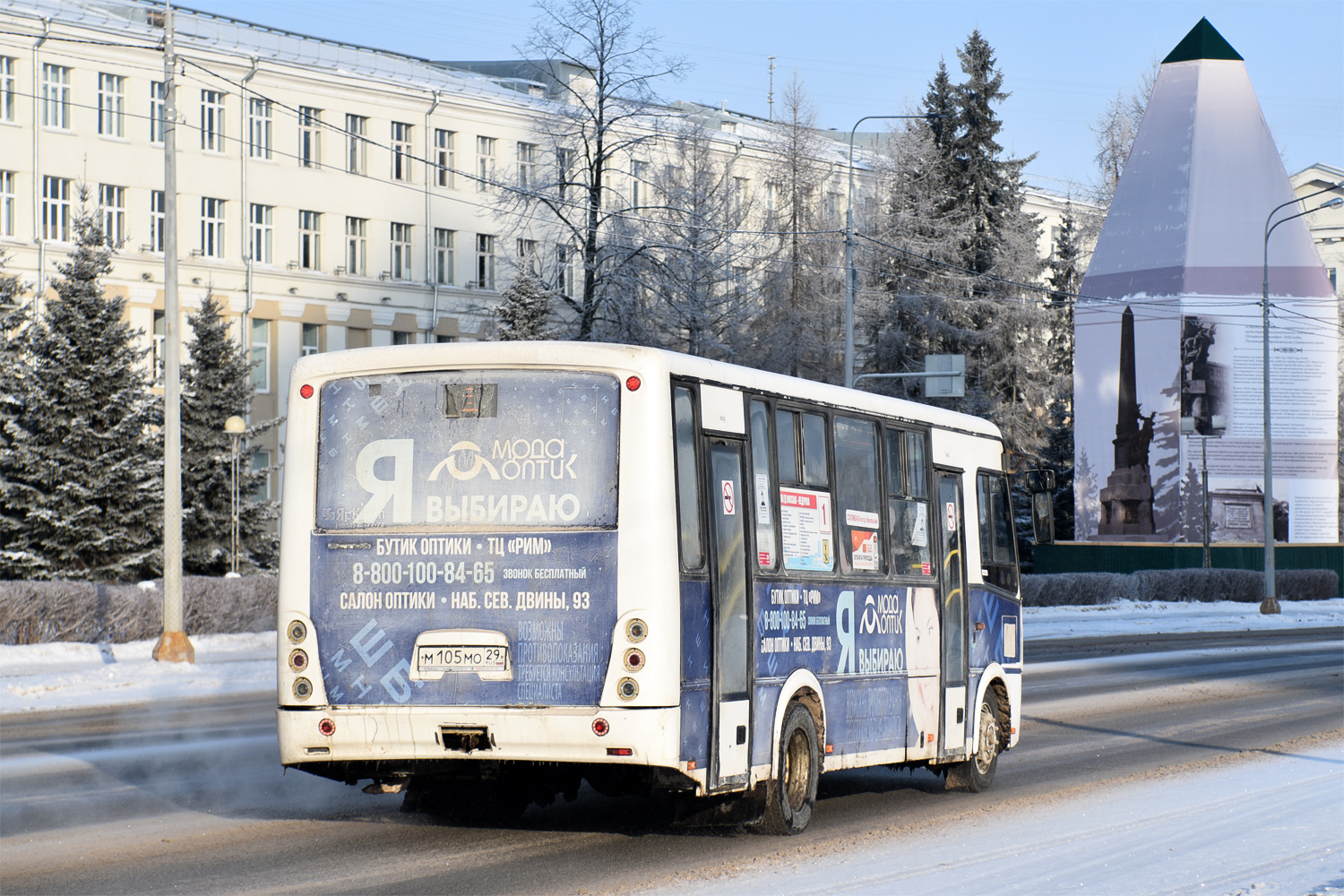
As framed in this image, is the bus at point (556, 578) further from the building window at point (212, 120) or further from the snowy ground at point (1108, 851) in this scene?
the building window at point (212, 120)

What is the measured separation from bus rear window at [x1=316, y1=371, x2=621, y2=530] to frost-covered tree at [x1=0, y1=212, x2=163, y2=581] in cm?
2757

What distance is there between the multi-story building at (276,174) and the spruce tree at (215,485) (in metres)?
10.8

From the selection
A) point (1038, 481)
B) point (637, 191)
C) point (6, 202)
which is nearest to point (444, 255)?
point (637, 191)

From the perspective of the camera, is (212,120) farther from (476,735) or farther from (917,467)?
(476,735)

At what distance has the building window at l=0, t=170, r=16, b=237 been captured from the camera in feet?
180

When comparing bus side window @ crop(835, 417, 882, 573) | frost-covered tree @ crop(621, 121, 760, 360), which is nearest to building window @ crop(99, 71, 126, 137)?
frost-covered tree @ crop(621, 121, 760, 360)

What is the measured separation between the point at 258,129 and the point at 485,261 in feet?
36.0

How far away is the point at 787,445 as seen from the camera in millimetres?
10820

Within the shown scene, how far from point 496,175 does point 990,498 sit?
1461 inches

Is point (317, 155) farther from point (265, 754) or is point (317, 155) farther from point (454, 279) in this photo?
point (265, 754)

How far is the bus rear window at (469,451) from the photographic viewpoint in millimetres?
9492

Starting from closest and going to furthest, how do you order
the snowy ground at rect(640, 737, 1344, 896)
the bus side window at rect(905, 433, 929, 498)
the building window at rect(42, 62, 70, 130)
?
the snowy ground at rect(640, 737, 1344, 896) < the bus side window at rect(905, 433, 929, 498) < the building window at rect(42, 62, 70, 130)

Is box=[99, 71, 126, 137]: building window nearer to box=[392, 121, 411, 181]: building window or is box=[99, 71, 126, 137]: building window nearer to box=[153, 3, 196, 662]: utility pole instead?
box=[392, 121, 411, 181]: building window

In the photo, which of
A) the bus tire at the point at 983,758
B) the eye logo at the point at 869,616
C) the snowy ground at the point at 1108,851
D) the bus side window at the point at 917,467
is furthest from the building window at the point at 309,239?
the eye logo at the point at 869,616
